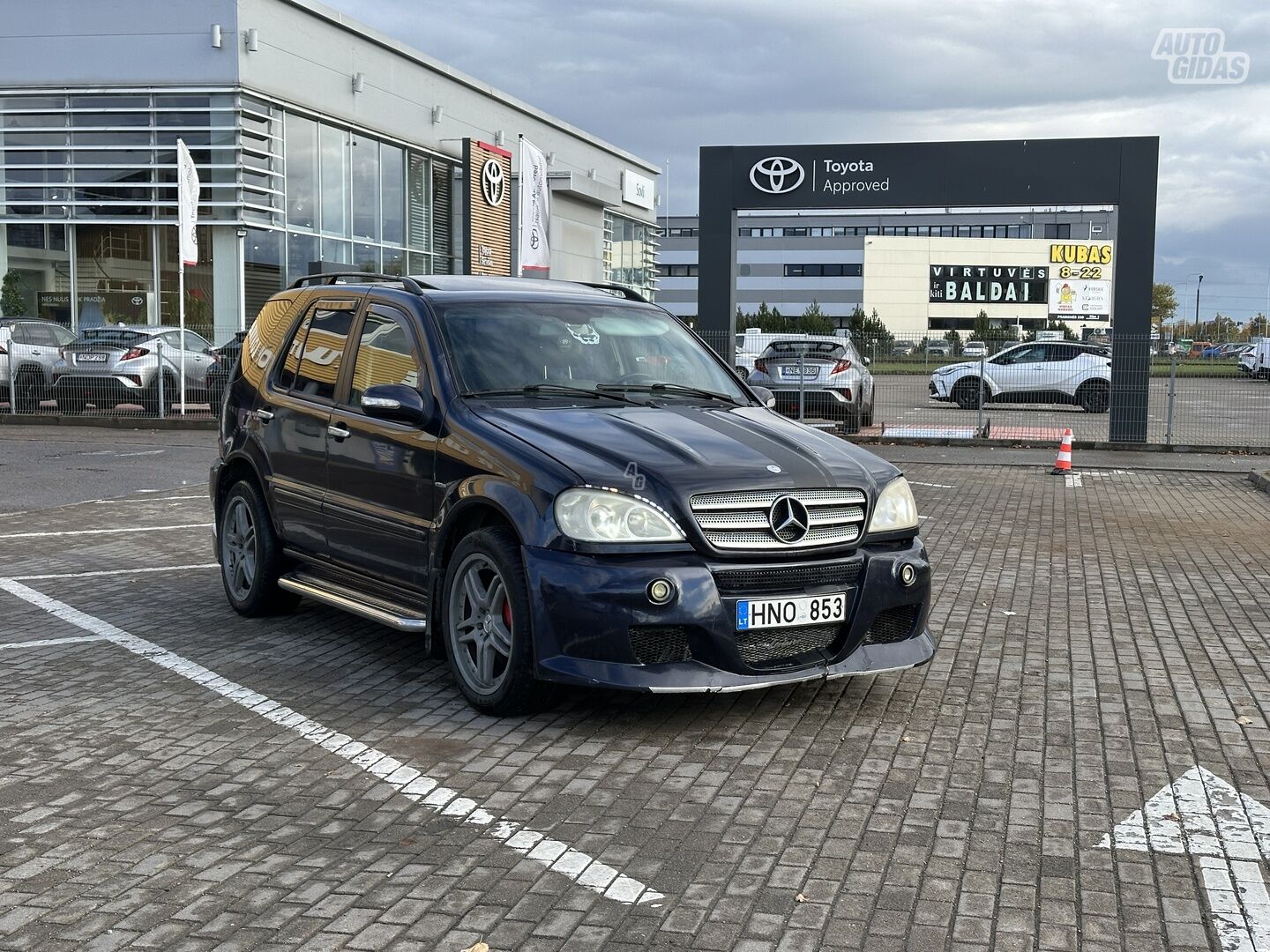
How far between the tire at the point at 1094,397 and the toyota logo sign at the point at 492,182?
1191 cm

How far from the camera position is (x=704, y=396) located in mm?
6660

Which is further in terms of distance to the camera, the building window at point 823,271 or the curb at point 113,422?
the building window at point 823,271

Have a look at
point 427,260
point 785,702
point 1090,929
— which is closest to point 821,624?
point 785,702

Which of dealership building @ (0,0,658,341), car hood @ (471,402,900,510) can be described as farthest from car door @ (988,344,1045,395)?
car hood @ (471,402,900,510)

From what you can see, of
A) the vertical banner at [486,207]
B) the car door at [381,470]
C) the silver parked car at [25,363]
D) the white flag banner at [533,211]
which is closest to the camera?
the car door at [381,470]

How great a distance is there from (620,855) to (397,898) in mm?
687

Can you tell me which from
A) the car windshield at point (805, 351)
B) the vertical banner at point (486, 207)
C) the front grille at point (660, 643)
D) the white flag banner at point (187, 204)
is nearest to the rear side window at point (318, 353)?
the front grille at point (660, 643)

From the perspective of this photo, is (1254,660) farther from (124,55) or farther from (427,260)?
(427,260)

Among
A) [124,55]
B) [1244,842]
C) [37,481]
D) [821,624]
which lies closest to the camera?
[1244,842]

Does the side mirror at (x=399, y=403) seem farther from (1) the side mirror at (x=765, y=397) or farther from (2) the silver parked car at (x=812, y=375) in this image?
(2) the silver parked car at (x=812, y=375)

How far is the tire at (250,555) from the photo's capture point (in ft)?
24.0

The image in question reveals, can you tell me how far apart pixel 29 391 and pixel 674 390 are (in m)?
20.2

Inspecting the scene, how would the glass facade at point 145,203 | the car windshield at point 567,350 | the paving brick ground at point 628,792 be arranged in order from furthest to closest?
1. the glass facade at point 145,203
2. the car windshield at point 567,350
3. the paving brick ground at point 628,792

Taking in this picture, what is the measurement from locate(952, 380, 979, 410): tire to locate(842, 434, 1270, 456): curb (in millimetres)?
3091
